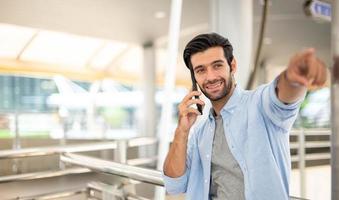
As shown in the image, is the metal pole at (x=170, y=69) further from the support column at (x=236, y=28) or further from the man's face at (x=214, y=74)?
the man's face at (x=214, y=74)

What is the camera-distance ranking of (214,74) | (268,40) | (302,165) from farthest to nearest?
(268,40) → (302,165) → (214,74)

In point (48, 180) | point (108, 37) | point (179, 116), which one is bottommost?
point (48, 180)

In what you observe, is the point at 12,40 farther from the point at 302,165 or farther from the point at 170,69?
the point at 170,69

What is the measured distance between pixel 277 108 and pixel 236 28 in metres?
1.82

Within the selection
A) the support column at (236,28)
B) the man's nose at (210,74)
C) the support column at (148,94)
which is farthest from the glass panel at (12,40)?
the man's nose at (210,74)

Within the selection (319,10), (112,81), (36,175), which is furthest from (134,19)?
(112,81)

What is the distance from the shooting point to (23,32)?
8.79 m

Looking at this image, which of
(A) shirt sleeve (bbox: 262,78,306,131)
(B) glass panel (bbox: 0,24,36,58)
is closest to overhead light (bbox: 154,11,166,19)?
(B) glass panel (bbox: 0,24,36,58)

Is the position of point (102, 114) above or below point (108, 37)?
below

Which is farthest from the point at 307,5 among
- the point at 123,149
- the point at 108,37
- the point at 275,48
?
the point at 275,48

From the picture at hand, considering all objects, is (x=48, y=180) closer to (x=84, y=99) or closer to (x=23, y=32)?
(x=23, y=32)

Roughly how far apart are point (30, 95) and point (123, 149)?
8.43m

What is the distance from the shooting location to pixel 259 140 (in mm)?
1012

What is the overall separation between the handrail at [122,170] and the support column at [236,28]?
1.15 meters
